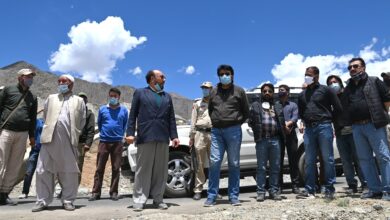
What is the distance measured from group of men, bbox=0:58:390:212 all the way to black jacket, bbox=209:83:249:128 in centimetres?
1

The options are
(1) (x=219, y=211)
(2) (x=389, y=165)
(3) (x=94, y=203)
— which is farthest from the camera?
(3) (x=94, y=203)

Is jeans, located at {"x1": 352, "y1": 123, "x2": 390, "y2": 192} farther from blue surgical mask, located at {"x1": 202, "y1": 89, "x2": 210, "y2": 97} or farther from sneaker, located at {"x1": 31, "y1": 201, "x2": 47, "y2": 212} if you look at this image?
sneaker, located at {"x1": 31, "y1": 201, "x2": 47, "y2": 212}

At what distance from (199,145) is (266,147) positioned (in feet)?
3.70

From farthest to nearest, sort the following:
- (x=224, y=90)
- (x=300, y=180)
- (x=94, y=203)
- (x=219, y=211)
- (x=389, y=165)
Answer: (x=300, y=180), (x=94, y=203), (x=224, y=90), (x=389, y=165), (x=219, y=211)

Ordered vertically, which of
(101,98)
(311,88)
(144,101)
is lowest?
(144,101)

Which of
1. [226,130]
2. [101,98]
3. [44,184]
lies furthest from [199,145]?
[101,98]

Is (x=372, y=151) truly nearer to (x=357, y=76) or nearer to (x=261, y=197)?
(x=357, y=76)

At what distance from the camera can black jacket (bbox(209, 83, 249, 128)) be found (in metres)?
5.93

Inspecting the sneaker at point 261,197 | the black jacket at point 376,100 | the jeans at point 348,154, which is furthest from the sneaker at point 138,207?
the jeans at point 348,154

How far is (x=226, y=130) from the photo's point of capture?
595cm

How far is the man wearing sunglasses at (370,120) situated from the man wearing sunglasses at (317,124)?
31 centimetres

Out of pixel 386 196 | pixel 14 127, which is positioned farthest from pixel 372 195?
pixel 14 127

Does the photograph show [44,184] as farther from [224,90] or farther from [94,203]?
[224,90]

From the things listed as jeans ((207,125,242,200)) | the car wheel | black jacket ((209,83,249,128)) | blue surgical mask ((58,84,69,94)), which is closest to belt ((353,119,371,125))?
black jacket ((209,83,249,128))
